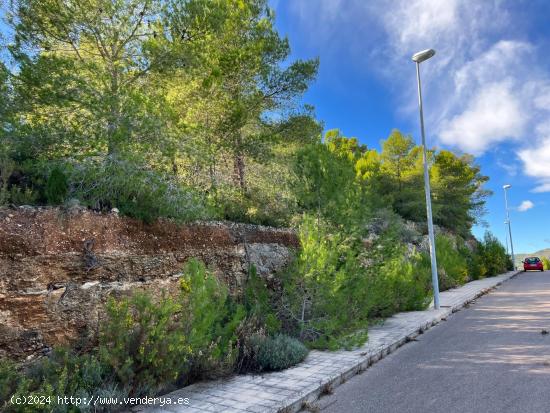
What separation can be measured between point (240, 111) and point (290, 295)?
20.6 ft

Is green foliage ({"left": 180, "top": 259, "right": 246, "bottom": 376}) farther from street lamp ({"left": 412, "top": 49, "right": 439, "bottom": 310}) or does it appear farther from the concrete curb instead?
street lamp ({"left": 412, "top": 49, "right": 439, "bottom": 310})

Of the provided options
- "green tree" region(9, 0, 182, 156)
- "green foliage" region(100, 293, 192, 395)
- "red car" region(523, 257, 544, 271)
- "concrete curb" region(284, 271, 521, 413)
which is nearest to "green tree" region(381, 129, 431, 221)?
"concrete curb" region(284, 271, 521, 413)

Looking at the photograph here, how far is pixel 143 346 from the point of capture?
16.7ft

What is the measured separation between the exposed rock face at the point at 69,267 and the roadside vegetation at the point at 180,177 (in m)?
0.26

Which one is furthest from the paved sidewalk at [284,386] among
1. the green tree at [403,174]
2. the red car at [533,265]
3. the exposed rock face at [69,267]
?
the red car at [533,265]

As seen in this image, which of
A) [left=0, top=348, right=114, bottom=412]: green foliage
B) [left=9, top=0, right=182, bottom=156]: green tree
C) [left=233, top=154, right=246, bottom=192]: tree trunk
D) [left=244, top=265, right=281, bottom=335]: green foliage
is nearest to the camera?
[left=0, top=348, right=114, bottom=412]: green foliage

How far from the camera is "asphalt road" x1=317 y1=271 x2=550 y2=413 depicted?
190 inches

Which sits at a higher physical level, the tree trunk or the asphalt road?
the tree trunk

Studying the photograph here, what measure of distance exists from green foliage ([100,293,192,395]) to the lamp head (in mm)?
11988

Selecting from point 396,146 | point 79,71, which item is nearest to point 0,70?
point 79,71

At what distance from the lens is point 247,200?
1209 cm

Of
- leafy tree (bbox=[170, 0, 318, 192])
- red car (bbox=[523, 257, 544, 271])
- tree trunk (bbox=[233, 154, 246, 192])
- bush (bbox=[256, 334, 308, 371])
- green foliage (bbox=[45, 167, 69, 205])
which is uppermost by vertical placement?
leafy tree (bbox=[170, 0, 318, 192])

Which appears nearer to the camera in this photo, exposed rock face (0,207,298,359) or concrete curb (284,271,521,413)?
exposed rock face (0,207,298,359)

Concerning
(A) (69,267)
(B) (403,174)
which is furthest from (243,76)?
(B) (403,174)
